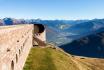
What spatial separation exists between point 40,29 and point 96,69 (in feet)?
145

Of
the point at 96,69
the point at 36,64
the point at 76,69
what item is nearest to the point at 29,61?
the point at 36,64

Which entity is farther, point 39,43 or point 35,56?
point 39,43

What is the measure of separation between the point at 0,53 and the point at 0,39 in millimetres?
949

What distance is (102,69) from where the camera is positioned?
222 ft

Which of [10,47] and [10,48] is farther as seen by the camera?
[10,47]

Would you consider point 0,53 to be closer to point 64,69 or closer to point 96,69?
point 64,69

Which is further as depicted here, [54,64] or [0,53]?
[54,64]

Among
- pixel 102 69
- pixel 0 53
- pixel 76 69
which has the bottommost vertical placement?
pixel 102 69

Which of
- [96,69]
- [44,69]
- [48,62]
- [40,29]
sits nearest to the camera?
[44,69]

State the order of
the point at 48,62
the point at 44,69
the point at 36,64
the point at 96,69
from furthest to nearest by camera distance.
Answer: the point at 96,69 < the point at 48,62 < the point at 36,64 < the point at 44,69

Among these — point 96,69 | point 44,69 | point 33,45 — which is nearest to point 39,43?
point 33,45

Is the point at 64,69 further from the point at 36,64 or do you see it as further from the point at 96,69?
the point at 96,69

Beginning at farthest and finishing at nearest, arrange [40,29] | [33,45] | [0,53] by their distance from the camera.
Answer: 1. [40,29]
2. [33,45]
3. [0,53]

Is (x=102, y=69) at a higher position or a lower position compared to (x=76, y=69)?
lower
